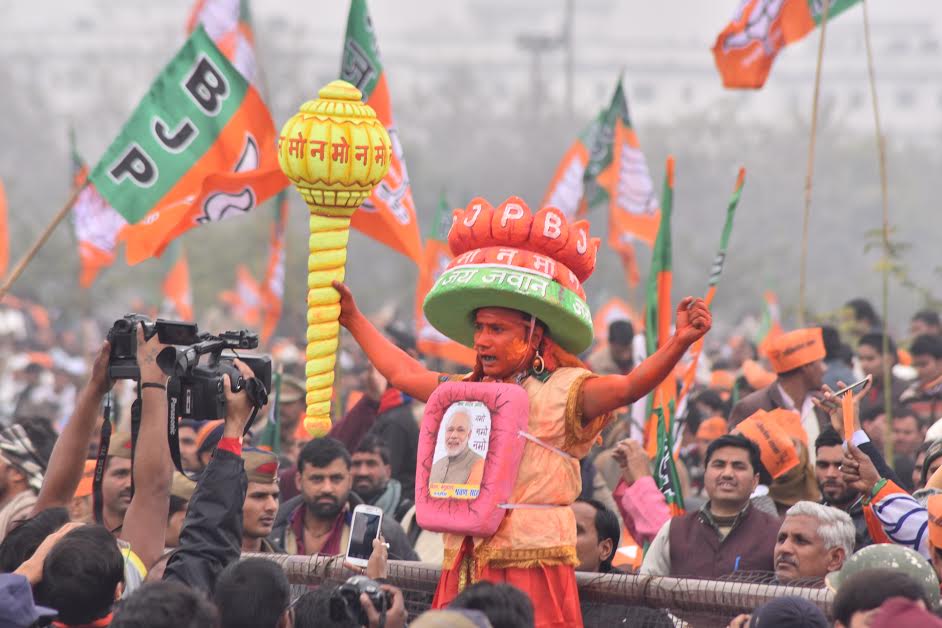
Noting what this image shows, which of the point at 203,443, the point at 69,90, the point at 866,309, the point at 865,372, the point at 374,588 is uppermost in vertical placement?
the point at 69,90

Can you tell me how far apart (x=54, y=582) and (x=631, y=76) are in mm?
112279

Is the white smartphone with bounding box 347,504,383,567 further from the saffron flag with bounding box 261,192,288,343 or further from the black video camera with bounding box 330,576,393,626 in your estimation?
the saffron flag with bounding box 261,192,288,343

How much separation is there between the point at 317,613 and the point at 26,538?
1.04 meters

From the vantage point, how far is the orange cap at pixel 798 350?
29.7ft

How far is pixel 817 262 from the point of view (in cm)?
5062

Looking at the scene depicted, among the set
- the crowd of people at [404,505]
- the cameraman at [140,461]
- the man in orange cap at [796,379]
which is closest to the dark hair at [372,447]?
the crowd of people at [404,505]

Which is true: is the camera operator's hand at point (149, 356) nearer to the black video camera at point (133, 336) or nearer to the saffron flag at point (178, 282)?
the black video camera at point (133, 336)

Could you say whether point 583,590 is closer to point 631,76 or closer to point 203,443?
point 203,443

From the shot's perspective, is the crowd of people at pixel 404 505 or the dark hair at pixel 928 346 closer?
the crowd of people at pixel 404 505

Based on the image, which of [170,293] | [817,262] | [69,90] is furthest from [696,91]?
[170,293]

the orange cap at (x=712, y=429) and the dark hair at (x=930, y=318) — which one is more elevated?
the dark hair at (x=930, y=318)

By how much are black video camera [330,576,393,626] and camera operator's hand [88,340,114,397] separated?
1157mm

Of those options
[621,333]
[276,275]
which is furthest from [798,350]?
[276,275]

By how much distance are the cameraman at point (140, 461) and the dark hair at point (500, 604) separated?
1131 millimetres
